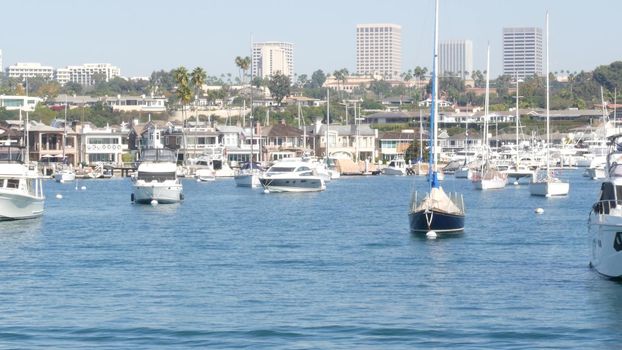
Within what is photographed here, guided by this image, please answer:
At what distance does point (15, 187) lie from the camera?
74312mm

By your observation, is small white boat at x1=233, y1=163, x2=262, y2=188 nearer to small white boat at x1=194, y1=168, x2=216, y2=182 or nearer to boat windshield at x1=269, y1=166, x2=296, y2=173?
boat windshield at x1=269, y1=166, x2=296, y2=173

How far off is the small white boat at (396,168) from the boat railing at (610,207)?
141m

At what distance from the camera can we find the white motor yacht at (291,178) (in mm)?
118438

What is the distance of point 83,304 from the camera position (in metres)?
42.6

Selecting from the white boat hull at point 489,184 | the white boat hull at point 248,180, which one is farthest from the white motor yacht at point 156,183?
the white boat hull at point 489,184

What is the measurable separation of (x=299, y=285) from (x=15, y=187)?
3194 centimetres

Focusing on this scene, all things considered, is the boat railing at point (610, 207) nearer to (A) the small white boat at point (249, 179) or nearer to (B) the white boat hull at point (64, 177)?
(A) the small white boat at point (249, 179)

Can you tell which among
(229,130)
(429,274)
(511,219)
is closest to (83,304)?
(429,274)

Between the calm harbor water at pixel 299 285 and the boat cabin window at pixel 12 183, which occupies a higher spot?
the boat cabin window at pixel 12 183

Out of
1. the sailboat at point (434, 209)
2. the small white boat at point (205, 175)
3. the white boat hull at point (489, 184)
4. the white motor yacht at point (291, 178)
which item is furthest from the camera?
the small white boat at point (205, 175)

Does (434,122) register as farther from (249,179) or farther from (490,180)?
(249,179)

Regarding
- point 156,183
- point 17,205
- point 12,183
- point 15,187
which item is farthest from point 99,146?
point 12,183

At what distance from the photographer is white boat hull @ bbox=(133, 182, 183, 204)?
96125mm

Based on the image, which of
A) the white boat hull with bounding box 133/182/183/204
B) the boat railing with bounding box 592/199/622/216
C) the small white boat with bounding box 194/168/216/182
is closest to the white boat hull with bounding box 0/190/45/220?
the white boat hull with bounding box 133/182/183/204
